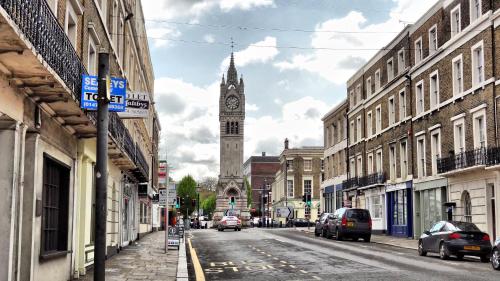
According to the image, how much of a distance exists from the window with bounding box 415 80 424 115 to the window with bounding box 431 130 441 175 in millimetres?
2436

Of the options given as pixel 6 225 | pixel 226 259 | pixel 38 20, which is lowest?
pixel 226 259

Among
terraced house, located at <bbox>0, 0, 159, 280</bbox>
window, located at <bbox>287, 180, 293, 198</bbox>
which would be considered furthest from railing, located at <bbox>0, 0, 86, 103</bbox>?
window, located at <bbox>287, 180, 293, 198</bbox>

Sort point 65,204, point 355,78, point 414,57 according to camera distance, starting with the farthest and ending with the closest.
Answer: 1. point 355,78
2. point 414,57
3. point 65,204

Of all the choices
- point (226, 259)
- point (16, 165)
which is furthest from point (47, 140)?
point (226, 259)

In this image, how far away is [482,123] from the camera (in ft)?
98.0

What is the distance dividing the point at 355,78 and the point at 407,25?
43.7ft

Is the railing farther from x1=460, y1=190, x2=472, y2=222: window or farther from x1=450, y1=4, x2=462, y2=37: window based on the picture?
x1=450, y1=4, x2=462, y2=37: window

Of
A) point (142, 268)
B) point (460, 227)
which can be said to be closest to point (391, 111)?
point (460, 227)

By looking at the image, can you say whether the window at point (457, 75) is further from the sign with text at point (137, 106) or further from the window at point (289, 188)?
the window at point (289, 188)

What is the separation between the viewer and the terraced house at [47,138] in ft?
31.6

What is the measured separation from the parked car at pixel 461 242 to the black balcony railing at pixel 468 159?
18.9 ft

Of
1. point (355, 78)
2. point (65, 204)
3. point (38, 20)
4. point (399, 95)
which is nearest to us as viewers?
point (38, 20)

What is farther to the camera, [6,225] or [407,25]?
[407,25]

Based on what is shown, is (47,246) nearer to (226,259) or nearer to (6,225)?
(6,225)
